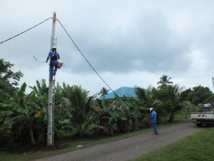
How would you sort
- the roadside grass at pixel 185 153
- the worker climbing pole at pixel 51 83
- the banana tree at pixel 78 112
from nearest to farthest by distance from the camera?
the roadside grass at pixel 185 153 < the worker climbing pole at pixel 51 83 < the banana tree at pixel 78 112

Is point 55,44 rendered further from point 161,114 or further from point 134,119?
point 161,114

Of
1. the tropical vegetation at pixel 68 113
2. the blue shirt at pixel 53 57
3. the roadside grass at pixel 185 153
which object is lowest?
the roadside grass at pixel 185 153

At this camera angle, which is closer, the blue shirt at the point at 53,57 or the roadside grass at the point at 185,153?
the roadside grass at the point at 185,153

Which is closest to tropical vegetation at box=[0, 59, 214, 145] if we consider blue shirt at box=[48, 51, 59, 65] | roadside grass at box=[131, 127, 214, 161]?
blue shirt at box=[48, 51, 59, 65]

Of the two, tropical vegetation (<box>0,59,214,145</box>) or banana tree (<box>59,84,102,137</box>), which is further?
banana tree (<box>59,84,102,137</box>)

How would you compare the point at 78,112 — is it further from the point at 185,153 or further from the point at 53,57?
the point at 185,153

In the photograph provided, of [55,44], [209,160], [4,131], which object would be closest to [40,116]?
[4,131]

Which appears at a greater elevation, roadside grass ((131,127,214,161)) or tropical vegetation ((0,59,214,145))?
tropical vegetation ((0,59,214,145))

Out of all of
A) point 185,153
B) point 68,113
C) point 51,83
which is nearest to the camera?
point 185,153

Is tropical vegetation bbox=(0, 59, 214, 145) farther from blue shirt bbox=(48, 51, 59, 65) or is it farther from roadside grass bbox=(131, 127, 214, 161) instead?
roadside grass bbox=(131, 127, 214, 161)

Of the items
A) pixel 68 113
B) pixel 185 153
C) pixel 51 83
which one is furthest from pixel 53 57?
pixel 185 153

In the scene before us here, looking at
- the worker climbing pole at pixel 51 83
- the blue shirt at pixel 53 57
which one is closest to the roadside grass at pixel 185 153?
the worker climbing pole at pixel 51 83

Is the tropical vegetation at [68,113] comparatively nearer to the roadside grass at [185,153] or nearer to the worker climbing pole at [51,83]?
the worker climbing pole at [51,83]

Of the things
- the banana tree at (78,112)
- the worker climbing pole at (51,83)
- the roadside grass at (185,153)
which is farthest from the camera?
the banana tree at (78,112)
